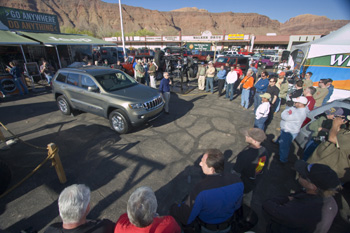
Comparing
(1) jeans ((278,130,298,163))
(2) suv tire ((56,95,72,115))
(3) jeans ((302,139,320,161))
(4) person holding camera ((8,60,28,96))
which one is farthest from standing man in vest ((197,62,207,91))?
(4) person holding camera ((8,60,28,96))

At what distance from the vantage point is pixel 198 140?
4855 millimetres

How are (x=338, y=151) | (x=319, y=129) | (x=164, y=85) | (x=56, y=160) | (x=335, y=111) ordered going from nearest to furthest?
(x=338, y=151) < (x=56, y=160) < (x=335, y=111) < (x=319, y=129) < (x=164, y=85)

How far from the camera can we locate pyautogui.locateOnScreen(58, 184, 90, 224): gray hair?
131 centimetres

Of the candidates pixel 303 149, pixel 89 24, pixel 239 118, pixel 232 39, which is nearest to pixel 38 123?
pixel 239 118

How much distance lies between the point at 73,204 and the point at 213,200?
123 cm

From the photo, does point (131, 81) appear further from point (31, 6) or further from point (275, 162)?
point (31, 6)

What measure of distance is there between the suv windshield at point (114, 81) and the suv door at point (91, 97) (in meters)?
0.25

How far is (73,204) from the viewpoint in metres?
1.33

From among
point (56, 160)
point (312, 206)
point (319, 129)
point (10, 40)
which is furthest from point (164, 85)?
point (10, 40)

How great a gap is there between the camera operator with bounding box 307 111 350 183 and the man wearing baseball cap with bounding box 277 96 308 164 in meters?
0.83

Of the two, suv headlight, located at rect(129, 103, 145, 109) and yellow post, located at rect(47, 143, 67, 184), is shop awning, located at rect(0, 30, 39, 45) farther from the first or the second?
yellow post, located at rect(47, 143, 67, 184)

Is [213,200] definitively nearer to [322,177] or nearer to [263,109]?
[322,177]

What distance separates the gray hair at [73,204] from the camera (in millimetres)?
1312

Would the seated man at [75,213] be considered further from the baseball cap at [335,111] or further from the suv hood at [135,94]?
the baseball cap at [335,111]
